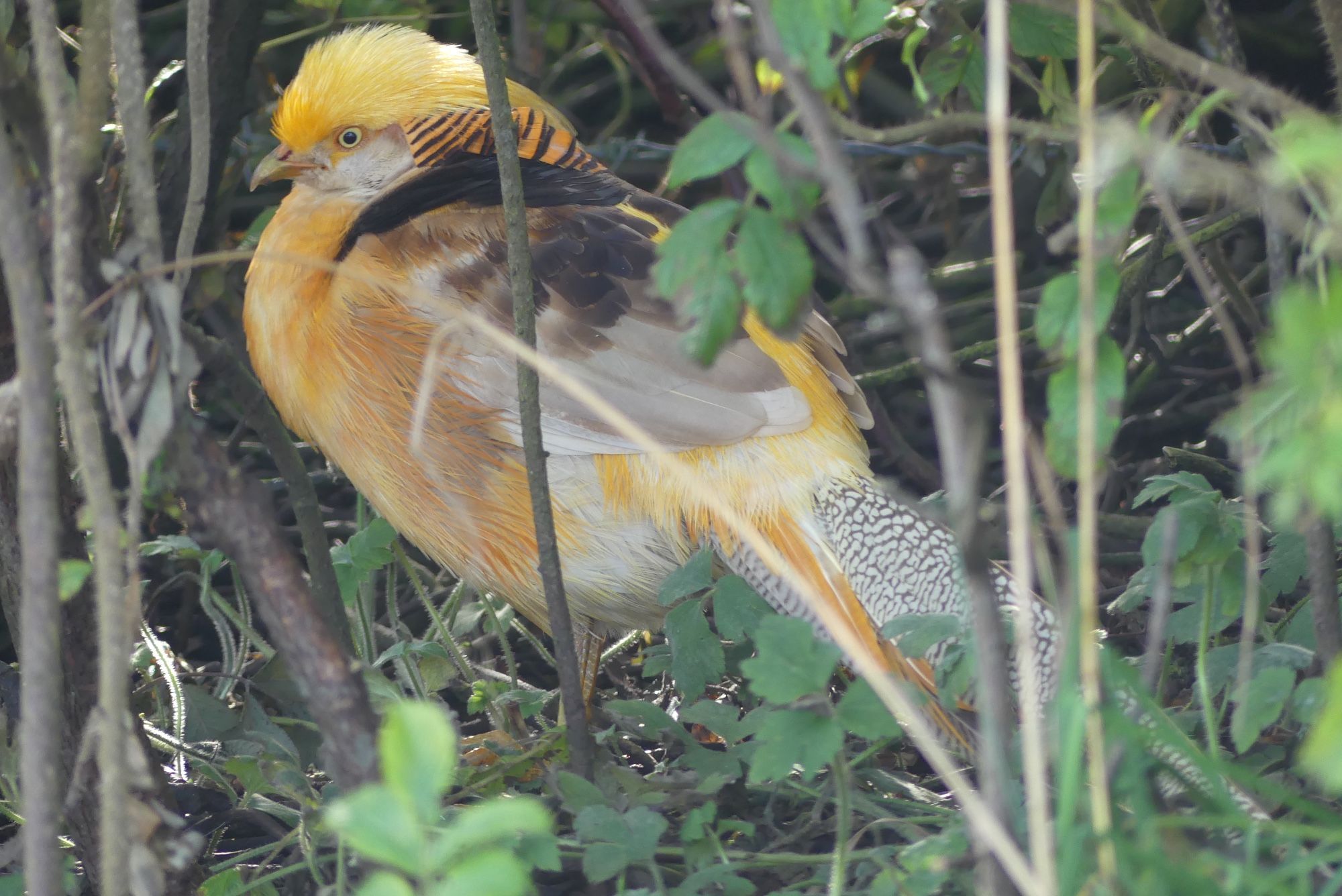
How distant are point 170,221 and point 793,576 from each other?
7.18 feet

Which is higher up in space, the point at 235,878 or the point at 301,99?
the point at 301,99

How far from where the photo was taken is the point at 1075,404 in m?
1.38

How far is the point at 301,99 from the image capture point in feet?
9.91

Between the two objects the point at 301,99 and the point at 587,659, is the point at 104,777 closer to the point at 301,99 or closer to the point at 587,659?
the point at 587,659

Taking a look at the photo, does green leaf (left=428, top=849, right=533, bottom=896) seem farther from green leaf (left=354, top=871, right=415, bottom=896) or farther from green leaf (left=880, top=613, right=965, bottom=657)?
green leaf (left=880, top=613, right=965, bottom=657)

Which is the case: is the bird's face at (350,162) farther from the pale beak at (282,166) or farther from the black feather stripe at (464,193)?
the black feather stripe at (464,193)

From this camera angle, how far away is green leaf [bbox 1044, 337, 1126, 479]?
1372mm

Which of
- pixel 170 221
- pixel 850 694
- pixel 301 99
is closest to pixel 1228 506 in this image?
pixel 850 694

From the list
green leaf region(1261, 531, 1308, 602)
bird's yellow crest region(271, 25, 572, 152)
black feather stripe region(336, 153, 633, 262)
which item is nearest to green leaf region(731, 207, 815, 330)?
green leaf region(1261, 531, 1308, 602)

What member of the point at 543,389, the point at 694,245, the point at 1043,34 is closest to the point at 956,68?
the point at 1043,34

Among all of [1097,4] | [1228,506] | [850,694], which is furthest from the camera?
[1228,506]

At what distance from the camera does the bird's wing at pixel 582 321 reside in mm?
2598

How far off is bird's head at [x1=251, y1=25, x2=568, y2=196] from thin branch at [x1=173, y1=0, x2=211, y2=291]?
1025mm

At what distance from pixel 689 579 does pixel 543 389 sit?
1.70 feet
